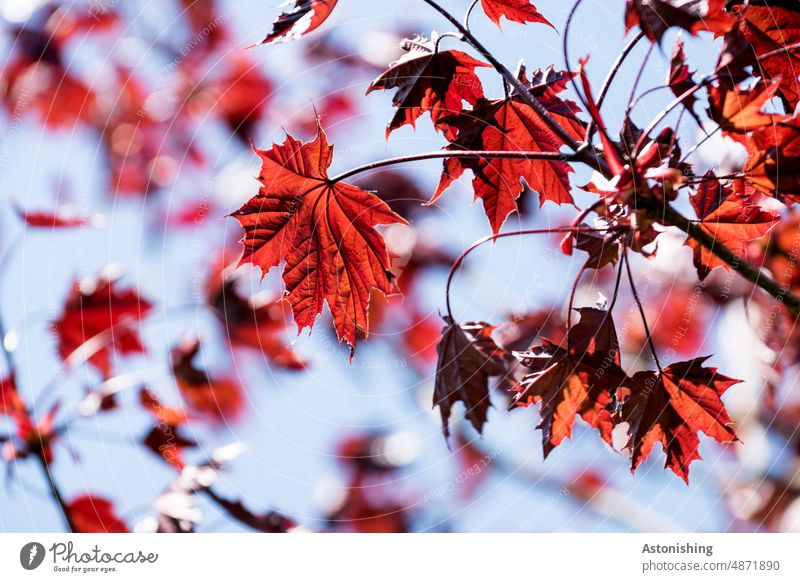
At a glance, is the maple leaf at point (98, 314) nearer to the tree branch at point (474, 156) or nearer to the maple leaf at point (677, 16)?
the tree branch at point (474, 156)

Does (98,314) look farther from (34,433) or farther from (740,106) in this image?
(740,106)

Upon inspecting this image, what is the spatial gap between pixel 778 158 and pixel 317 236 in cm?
57

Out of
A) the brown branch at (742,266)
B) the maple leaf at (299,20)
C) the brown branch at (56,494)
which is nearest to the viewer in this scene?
the brown branch at (742,266)

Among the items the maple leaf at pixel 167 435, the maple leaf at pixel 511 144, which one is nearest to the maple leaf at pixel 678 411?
the maple leaf at pixel 511 144

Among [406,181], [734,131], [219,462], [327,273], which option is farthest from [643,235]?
[406,181]

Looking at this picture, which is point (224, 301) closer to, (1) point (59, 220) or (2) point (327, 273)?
(1) point (59, 220)

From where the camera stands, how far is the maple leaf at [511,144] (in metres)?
0.85

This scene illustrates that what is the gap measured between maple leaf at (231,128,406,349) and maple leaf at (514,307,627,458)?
0.77ft

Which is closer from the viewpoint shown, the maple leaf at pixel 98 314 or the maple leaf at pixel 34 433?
the maple leaf at pixel 34 433

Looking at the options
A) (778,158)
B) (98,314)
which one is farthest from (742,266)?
(98,314)

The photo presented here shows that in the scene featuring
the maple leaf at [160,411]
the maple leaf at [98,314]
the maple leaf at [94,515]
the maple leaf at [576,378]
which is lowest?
the maple leaf at [94,515]

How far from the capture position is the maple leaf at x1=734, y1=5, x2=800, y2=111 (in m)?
0.82

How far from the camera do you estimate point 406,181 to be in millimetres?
2738

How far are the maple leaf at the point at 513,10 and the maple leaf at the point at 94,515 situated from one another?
3.77 ft
